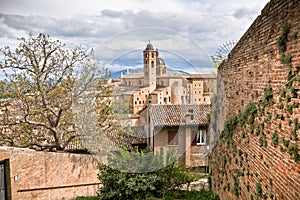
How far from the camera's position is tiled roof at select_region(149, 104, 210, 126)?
11250mm

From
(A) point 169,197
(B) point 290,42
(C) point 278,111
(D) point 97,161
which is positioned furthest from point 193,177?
(B) point 290,42

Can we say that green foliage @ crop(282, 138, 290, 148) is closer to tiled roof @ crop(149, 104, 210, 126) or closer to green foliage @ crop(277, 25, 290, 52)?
green foliage @ crop(277, 25, 290, 52)

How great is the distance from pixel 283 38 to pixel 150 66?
4.25 metres

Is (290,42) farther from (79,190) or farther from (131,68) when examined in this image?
(79,190)

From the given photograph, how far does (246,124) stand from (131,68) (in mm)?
3057

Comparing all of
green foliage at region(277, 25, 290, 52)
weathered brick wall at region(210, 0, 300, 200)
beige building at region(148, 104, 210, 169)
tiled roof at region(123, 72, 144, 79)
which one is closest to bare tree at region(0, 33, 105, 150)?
tiled roof at region(123, 72, 144, 79)

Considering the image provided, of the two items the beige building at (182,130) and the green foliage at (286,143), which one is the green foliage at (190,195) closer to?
the beige building at (182,130)

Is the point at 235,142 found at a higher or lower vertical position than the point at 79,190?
higher

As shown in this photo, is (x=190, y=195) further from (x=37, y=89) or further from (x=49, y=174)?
(x=37, y=89)

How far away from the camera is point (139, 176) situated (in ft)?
24.6

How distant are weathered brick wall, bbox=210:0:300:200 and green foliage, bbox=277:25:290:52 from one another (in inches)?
0.4

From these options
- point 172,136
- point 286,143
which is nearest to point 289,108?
point 286,143

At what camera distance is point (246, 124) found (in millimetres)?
4363

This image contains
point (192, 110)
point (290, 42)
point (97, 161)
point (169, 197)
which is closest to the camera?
point (290, 42)
